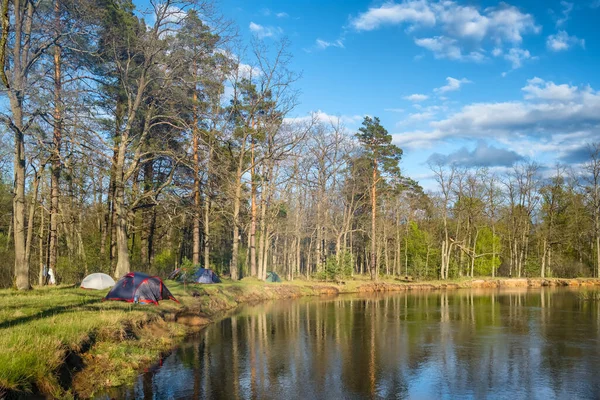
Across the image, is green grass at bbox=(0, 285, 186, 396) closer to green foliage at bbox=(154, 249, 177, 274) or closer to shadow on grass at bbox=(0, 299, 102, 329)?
shadow on grass at bbox=(0, 299, 102, 329)

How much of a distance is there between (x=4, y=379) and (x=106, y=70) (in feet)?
70.9

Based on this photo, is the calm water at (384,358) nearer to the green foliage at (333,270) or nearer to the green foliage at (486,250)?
the green foliage at (333,270)

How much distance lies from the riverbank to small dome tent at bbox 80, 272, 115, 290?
2.37 m

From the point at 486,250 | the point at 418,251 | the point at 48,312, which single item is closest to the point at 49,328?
the point at 48,312

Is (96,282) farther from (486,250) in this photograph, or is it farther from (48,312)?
(486,250)

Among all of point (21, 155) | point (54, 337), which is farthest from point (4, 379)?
point (21, 155)

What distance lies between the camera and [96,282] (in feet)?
71.3

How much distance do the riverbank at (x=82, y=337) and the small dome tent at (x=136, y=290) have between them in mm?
561

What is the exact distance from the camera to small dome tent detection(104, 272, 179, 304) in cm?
1797

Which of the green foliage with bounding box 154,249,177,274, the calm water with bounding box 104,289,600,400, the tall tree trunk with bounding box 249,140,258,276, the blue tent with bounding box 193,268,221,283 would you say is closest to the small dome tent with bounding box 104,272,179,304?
the calm water with bounding box 104,289,600,400

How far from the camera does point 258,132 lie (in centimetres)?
3419

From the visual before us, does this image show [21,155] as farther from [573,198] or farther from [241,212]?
[573,198]

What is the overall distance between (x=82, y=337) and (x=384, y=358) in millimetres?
8222

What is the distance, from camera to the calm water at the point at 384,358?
10.3 metres
